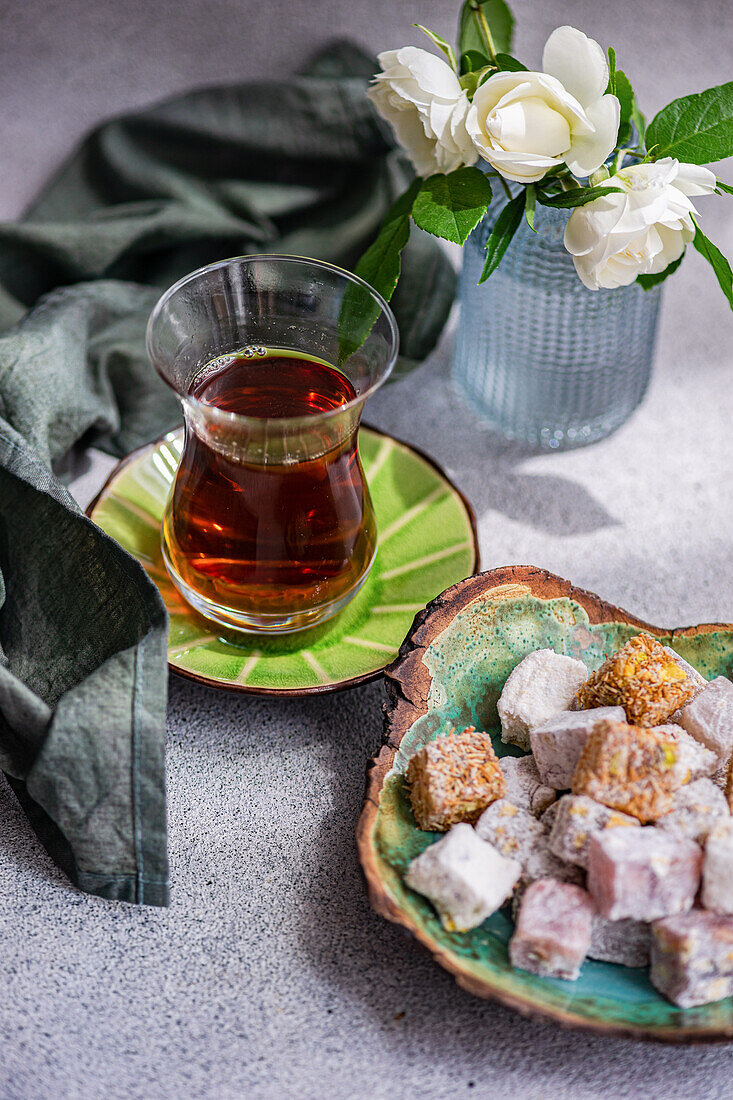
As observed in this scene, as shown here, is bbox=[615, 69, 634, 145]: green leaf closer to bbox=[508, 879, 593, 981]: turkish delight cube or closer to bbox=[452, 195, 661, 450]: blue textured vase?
bbox=[452, 195, 661, 450]: blue textured vase

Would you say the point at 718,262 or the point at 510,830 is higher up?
the point at 718,262

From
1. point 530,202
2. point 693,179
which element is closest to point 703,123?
point 693,179

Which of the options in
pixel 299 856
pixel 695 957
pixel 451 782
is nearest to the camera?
pixel 695 957

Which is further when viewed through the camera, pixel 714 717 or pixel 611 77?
pixel 611 77

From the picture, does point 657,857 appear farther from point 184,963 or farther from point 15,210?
point 15,210

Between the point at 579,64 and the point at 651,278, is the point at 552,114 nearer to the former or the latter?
the point at 579,64

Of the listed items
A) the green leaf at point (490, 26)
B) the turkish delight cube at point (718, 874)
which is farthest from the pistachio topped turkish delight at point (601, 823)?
the green leaf at point (490, 26)

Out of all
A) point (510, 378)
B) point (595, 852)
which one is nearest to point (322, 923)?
point (595, 852)
